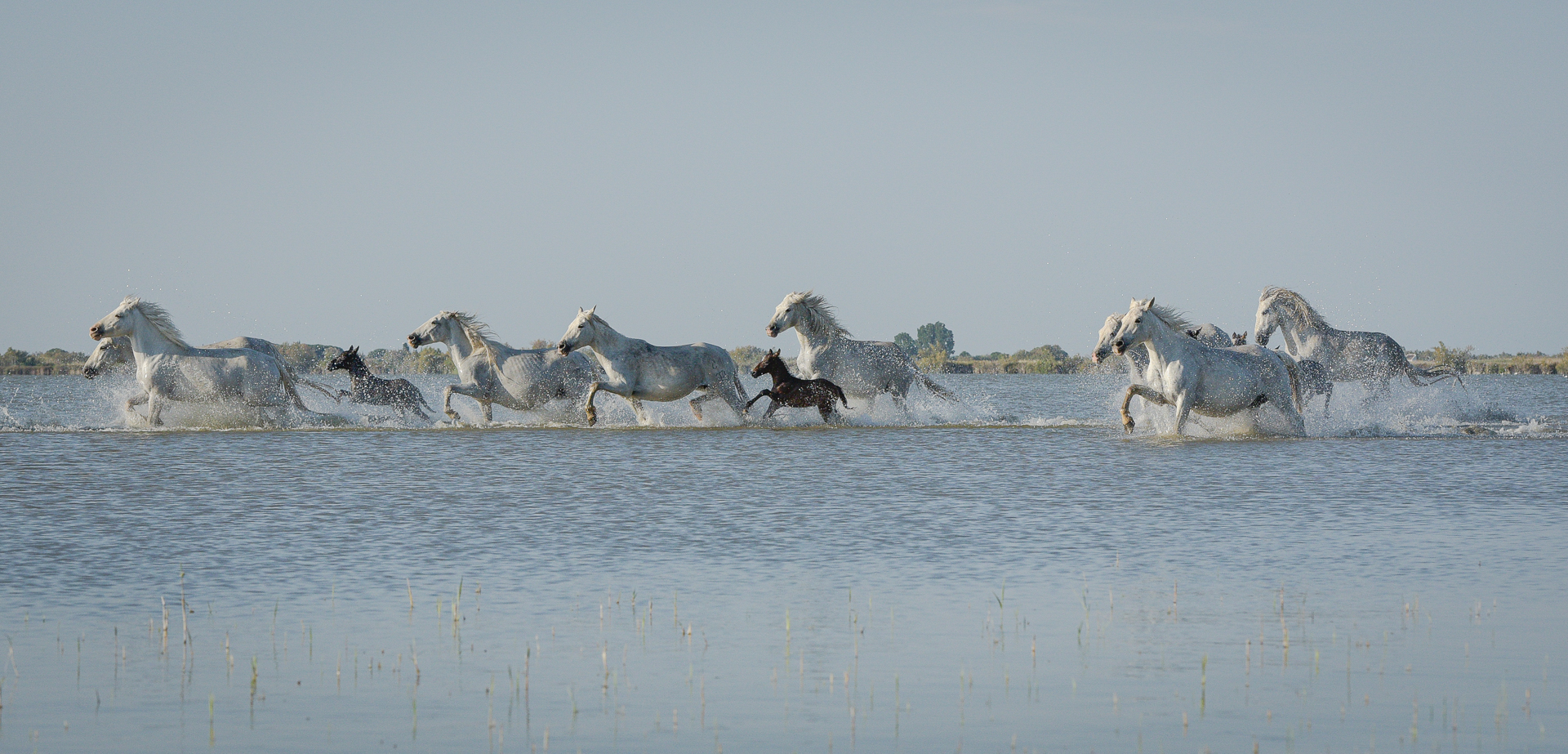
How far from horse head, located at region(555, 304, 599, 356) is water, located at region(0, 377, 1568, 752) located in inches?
216

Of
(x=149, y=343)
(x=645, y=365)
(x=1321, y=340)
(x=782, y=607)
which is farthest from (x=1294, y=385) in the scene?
(x=149, y=343)

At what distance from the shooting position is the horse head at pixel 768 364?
2144 cm

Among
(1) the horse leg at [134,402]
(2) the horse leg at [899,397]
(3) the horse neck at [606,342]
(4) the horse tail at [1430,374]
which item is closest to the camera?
(1) the horse leg at [134,402]

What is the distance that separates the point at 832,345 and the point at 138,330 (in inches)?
405

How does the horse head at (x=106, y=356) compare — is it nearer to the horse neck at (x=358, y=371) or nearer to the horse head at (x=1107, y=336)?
the horse neck at (x=358, y=371)

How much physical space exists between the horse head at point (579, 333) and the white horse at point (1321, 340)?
408 inches

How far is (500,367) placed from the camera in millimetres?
21922

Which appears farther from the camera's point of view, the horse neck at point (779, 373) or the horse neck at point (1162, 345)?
the horse neck at point (779, 373)

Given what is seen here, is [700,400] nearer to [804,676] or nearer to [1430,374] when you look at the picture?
[1430,374]

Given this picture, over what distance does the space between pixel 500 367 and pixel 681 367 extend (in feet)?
9.04

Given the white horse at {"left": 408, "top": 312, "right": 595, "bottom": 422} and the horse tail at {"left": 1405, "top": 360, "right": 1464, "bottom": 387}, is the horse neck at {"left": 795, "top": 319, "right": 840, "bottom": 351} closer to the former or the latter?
the white horse at {"left": 408, "top": 312, "right": 595, "bottom": 422}

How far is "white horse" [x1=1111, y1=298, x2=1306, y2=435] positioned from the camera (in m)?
18.6

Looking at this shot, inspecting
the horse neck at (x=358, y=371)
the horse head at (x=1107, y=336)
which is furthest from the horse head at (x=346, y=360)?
the horse head at (x=1107, y=336)

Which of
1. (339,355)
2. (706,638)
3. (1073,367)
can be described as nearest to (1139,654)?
(706,638)
